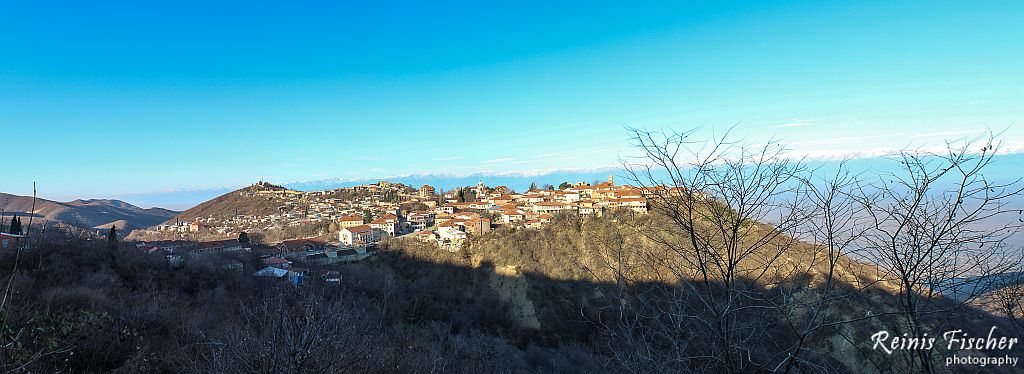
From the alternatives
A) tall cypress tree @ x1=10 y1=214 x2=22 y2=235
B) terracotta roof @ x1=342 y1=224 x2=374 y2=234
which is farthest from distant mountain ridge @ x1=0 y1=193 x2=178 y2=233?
tall cypress tree @ x1=10 y1=214 x2=22 y2=235

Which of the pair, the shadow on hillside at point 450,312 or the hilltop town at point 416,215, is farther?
the hilltop town at point 416,215

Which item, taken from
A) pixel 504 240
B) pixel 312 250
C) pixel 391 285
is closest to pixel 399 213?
pixel 312 250

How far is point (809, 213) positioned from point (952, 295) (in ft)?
3.57

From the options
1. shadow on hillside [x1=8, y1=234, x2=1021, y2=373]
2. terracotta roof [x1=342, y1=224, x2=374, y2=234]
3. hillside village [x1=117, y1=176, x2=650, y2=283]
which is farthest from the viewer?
terracotta roof [x1=342, y1=224, x2=374, y2=234]

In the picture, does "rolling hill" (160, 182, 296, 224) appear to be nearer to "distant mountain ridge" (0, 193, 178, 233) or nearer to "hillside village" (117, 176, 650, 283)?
"hillside village" (117, 176, 650, 283)

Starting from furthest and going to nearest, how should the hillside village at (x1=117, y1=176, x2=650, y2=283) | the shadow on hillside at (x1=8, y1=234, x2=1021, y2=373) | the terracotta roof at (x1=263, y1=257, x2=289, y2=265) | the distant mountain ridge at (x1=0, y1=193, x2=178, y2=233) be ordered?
1. the distant mountain ridge at (x1=0, y1=193, x2=178, y2=233)
2. the hillside village at (x1=117, y1=176, x2=650, y2=283)
3. the terracotta roof at (x1=263, y1=257, x2=289, y2=265)
4. the shadow on hillside at (x1=8, y1=234, x2=1021, y2=373)

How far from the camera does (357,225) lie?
39.8m

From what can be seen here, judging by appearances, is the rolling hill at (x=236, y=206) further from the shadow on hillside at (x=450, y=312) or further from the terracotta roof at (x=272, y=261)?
the shadow on hillside at (x=450, y=312)

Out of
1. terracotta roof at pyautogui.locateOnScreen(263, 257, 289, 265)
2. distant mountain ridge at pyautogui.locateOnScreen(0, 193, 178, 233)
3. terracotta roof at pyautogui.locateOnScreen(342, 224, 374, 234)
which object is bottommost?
terracotta roof at pyautogui.locateOnScreen(263, 257, 289, 265)

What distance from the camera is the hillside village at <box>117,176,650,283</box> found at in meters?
25.6

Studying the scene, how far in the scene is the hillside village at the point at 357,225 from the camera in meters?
25.6

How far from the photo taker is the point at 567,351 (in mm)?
15172

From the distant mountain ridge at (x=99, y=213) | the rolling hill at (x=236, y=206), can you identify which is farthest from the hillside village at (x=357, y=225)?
the distant mountain ridge at (x=99, y=213)

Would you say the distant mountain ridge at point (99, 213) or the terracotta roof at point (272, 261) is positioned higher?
the distant mountain ridge at point (99, 213)
